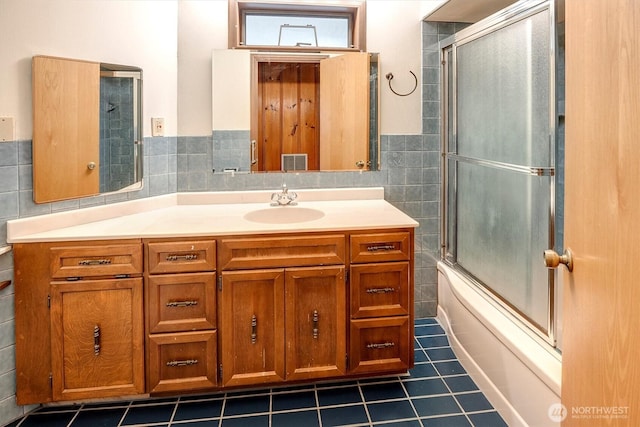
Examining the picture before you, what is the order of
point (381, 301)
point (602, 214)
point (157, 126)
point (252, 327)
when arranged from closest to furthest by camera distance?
1. point (602, 214)
2. point (252, 327)
3. point (381, 301)
4. point (157, 126)

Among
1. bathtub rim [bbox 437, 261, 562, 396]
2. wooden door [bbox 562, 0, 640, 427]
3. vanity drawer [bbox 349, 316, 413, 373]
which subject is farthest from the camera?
vanity drawer [bbox 349, 316, 413, 373]

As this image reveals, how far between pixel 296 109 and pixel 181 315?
1269 millimetres

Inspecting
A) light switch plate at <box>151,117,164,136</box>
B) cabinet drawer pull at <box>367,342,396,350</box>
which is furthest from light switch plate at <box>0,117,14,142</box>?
cabinet drawer pull at <box>367,342,396,350</box>

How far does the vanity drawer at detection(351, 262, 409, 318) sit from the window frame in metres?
1.30

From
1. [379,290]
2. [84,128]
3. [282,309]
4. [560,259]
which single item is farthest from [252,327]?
[560,259]

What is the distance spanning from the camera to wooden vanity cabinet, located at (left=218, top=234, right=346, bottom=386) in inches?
80.4

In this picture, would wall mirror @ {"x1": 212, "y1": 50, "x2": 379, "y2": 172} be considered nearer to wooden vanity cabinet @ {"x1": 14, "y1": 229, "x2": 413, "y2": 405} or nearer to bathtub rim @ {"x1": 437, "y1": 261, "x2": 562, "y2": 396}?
wooden vanity cabinet @ {"x1": 14, "y1": 229, "x2": 413, "y2": 405}

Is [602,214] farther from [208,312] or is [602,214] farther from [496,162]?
[208,312]

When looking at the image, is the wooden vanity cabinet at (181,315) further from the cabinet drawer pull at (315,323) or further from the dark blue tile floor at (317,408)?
the cabinet drawer pull at (315,323)

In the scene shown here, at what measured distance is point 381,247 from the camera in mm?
2152

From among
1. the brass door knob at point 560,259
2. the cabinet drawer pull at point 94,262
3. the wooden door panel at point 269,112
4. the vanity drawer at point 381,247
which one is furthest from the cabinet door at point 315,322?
the brass door knob at point 560,259

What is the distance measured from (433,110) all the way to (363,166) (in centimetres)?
55

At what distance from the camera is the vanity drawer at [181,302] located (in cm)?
200

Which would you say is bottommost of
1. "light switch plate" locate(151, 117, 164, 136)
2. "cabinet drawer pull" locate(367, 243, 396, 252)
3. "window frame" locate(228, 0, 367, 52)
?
"cabinet drawer pull" locate(367, 243, 396, 252)
